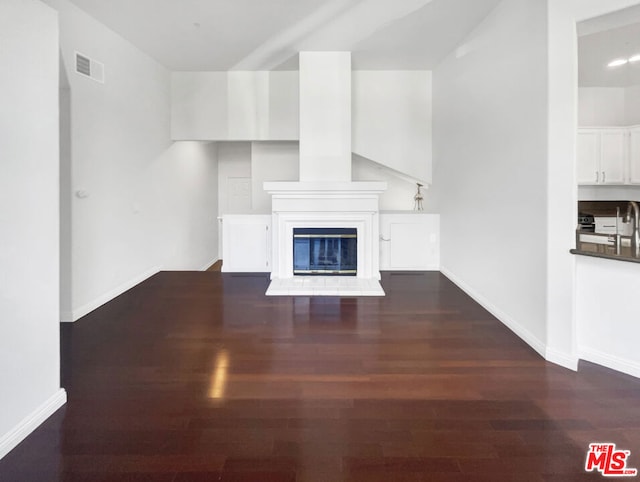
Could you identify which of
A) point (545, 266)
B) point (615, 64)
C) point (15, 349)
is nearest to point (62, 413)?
point (15, 349)

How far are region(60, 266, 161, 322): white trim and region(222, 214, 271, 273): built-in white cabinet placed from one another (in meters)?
1.10

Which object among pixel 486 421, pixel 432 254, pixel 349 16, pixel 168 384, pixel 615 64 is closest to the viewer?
pixel 486 421

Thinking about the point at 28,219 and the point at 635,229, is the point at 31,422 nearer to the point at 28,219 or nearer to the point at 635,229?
the point at 28,219

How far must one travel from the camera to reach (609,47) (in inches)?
160

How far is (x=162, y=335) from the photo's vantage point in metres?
3.45

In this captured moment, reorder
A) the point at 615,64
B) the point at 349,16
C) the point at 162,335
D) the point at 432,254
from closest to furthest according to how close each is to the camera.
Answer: the point at 162,335 → the point at 349,16 → the point at 615,64 → the point at 432,254

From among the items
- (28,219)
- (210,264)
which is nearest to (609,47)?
(28,219)

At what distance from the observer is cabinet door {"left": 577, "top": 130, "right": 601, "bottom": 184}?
5113 millimetres

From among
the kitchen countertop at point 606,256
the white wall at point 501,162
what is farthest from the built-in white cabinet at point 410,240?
the kitchen countertop at point 606,256

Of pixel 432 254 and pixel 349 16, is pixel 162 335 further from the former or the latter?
pixel 432 254

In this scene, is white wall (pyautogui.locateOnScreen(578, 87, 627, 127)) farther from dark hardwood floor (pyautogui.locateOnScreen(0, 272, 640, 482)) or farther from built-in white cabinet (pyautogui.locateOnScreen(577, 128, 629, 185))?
dark hardwood floor (pyautogui.locateOnScreen(0, 272, 640, 482))

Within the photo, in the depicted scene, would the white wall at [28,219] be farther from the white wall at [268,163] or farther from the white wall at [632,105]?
the white wall at [632,105]

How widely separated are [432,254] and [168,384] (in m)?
4.40

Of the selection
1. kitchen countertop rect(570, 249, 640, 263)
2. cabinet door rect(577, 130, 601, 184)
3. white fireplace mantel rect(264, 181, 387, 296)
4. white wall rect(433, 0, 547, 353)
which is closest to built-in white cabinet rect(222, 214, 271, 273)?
white fireplace mantel rect(264, 181, 387, 296)
